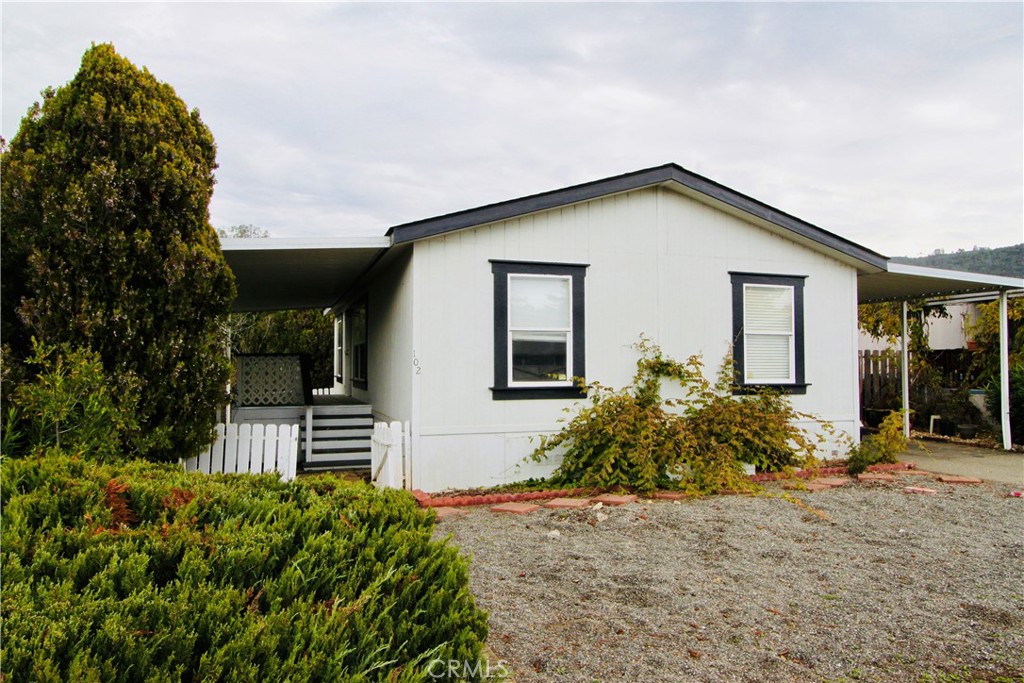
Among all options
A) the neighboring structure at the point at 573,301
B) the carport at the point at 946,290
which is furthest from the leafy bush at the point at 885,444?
the carport at the point at 946,290

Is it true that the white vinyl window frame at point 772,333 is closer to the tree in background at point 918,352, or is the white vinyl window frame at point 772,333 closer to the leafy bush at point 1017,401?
the leafy bush at point 1017,401

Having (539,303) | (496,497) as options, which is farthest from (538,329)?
(496,497)

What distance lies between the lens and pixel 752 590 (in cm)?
473

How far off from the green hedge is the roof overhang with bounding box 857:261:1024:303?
9.98 meters

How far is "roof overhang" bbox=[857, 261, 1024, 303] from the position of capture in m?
10.7

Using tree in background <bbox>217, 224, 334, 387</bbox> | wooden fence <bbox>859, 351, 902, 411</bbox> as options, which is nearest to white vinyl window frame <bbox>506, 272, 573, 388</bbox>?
wooden fence <bbox>859, 351, 902, 411</bbox>

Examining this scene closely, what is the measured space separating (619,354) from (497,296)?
1875 mm

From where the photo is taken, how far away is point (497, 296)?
868 centimetres

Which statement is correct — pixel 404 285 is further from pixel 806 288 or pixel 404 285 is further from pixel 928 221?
pixel 928 221

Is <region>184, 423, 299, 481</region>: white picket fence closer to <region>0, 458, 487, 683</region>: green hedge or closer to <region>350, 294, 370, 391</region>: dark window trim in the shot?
<region>350, 294, 370, 391</region>: dark window trim

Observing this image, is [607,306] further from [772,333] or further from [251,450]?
[251,450]

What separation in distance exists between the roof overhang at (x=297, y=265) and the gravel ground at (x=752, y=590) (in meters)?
3.84

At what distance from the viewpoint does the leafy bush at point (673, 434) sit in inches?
324

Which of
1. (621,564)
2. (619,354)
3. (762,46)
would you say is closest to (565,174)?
(762,46)
